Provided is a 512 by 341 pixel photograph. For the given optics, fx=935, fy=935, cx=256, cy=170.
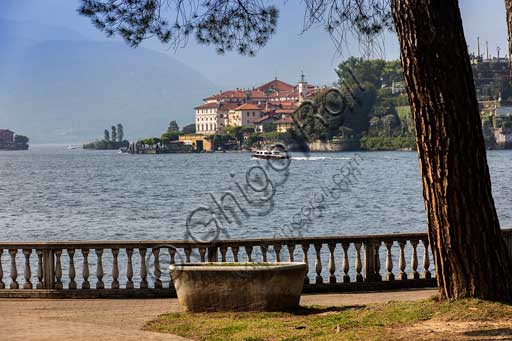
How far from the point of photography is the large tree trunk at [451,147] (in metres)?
9.65

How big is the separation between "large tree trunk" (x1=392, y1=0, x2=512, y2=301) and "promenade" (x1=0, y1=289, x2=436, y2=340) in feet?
9.43

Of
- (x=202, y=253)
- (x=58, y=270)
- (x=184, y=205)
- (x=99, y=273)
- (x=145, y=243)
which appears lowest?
(x=184, y=205)

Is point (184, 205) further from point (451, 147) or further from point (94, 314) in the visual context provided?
point (451, 147)

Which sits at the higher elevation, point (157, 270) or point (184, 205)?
point (157, 270)

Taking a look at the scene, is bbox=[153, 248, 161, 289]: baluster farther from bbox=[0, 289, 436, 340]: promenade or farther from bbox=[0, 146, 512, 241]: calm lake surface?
bbox=[0, 146, 512, 241]: calm lake surface

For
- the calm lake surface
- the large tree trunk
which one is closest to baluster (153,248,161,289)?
the large tree trunk

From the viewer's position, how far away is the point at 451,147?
9656mm

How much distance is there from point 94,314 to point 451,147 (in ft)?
16.9

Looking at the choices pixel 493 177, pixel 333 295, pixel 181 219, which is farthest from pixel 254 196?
pixel 333 295

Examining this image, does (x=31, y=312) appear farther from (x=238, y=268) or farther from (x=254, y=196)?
(x=254, y=196)

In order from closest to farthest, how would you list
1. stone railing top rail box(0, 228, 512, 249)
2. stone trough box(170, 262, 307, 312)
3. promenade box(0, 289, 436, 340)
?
promenade box(0, 289, 436, 340) → stone trough box(170, 262, 307, 312) → stone railing top rail box(0, 228, 512, 249)

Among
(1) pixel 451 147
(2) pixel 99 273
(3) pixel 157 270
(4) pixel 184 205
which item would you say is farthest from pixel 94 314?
(4) pixel 184 205

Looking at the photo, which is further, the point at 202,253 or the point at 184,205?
the point at 184,205

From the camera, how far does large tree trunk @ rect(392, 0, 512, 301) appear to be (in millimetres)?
9648
